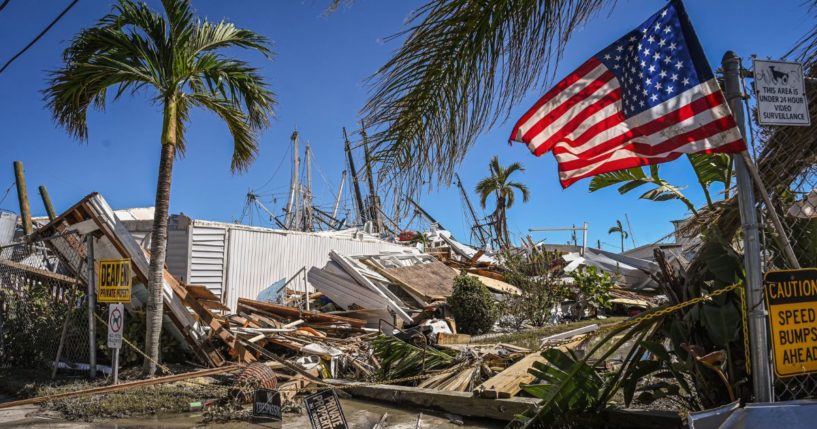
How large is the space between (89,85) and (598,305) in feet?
47.6

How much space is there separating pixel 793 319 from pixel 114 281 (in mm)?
8082

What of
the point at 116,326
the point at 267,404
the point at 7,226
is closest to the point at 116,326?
the point at 116,326

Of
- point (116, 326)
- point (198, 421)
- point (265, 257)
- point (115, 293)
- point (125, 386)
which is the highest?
point (265, 257)

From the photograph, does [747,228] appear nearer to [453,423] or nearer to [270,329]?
[453,423]

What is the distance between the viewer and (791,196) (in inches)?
162

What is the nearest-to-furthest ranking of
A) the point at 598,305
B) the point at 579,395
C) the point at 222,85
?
the point at 579,395 < the point at 222,85 < the point at 598,305

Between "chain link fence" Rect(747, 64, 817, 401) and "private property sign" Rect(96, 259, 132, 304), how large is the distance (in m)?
7.73

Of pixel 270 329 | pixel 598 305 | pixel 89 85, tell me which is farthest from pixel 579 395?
pixel 598 305

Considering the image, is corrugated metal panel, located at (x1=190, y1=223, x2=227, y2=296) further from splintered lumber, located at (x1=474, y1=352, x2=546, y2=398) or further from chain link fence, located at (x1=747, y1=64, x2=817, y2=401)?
chain link fence, located at (x1=747, y1=64, x2=817, y2=401)

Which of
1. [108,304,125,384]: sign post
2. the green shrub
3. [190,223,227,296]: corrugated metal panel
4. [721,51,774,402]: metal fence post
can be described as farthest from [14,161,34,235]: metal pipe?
[721,51,774,402]: metal fence post

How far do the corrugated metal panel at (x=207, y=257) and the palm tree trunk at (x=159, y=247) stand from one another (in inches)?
262

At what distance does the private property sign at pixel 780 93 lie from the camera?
10.8 ft

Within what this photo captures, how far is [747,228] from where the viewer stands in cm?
331

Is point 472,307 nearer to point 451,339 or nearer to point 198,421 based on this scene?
point 451,339
